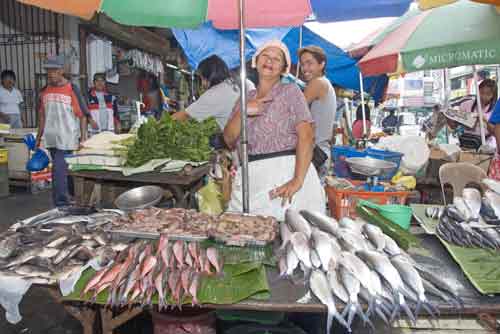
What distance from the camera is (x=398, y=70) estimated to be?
5.37 metres

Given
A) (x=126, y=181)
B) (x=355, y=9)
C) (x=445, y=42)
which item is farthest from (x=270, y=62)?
(x=445, y=42)

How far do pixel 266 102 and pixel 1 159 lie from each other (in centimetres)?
674

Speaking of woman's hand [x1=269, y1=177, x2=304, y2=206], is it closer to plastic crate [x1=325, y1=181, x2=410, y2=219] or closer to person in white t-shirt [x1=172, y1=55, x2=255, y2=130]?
plastic crate [x1=325, y1=181, x2=410, y2=219]

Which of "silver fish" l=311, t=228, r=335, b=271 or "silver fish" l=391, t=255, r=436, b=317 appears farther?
"silver fish" l=311, t=228, r=335, b=271

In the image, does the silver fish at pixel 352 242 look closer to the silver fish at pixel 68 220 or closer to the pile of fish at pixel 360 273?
the pile of fish at pixel 360 273

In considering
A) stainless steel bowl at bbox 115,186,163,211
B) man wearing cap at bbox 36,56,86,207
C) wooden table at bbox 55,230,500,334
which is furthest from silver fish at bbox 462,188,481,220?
man wearing cap at bbox 36,56,86,207

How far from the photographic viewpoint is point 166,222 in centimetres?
271

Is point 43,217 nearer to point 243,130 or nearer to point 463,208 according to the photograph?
point 243,130

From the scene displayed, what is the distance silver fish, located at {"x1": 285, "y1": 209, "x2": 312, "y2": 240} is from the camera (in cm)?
241

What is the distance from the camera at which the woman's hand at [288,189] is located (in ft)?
10.2

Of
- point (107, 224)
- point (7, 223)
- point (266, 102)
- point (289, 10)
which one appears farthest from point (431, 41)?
point (7, 223)

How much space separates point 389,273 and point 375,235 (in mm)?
417

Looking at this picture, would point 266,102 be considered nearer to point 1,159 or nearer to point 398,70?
point 398,70

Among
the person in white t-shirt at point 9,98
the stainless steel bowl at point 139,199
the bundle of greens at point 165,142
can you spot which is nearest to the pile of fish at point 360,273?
the stainless steel bowl at point 139,199
